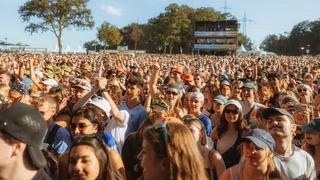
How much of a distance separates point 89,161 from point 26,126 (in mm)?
1037

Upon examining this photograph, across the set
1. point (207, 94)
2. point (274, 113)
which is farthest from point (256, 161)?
point (207, 94)

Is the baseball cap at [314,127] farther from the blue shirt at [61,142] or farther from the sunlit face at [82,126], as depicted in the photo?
the blue shirt at [61,142]

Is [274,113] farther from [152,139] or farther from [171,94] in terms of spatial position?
[171,94]

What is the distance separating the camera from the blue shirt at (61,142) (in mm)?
4027

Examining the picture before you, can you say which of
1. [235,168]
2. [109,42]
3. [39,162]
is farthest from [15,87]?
[109,42]

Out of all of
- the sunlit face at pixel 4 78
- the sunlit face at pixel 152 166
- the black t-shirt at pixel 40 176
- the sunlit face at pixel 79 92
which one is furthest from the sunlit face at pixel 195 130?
the sunlit face at pixel 4 78

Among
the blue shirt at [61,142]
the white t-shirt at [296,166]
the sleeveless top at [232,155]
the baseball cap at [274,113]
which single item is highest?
the baseball cap at [274,113]

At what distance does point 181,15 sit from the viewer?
75.2 meters

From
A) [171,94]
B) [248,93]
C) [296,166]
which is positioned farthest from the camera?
[248,93]

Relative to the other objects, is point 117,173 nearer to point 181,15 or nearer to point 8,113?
point 8,113

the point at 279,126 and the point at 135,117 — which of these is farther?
the point at 135,117

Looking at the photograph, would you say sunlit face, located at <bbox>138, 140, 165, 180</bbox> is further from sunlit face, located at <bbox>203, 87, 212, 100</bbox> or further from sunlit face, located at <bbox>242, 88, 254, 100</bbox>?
sunlit face, located at <bbox>203, 87, 212, 100</bbox>

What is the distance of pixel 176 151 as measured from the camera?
A: 2320 mm

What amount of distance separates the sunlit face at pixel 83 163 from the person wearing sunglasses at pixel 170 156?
737 mm
